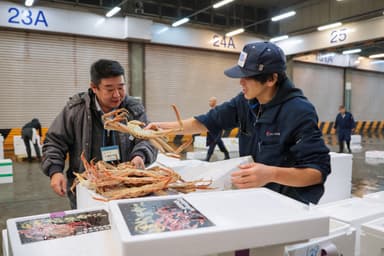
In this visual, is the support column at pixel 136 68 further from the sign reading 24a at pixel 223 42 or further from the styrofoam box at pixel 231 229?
the styrofoam box at pixel 231 229

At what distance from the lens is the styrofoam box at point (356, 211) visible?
150cm

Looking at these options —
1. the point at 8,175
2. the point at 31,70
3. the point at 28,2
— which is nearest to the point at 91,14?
the point at 28,2

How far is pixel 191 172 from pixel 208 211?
2.44ft

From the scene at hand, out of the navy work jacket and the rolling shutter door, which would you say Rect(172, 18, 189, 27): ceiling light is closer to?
the rolling shutter door

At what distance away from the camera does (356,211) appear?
1.67 metres

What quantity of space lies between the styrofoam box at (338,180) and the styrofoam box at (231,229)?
3.30 meters

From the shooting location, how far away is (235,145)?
358 inches

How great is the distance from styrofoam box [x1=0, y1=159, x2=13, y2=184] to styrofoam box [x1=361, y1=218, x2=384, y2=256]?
541 centimetres

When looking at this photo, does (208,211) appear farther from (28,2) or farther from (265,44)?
(28,2)

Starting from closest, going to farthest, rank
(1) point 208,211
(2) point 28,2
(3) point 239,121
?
(1) point 208,211 → (3) point 239,121 → (2) point 28,2

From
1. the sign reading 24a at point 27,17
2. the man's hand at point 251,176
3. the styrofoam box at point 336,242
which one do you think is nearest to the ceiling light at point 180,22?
the sign reading 24a at point 27,17

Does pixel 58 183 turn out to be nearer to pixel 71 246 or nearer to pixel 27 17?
pixel 71 246

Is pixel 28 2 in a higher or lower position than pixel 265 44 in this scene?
higher

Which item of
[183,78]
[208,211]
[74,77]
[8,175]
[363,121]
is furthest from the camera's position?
[363,121]
